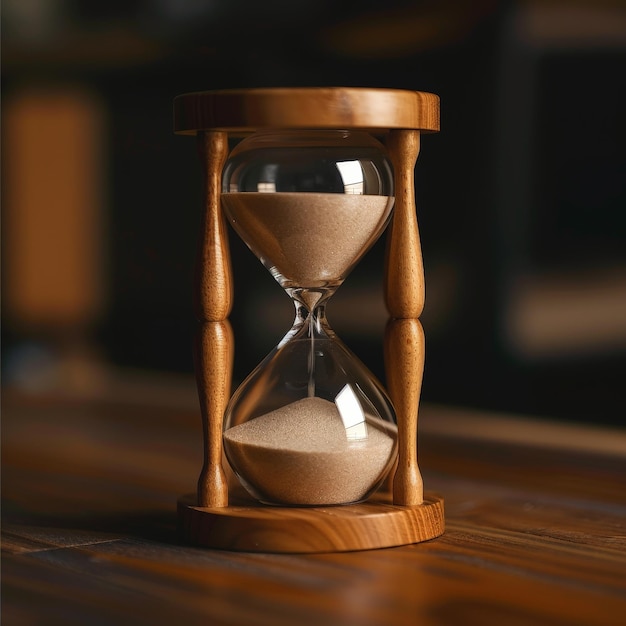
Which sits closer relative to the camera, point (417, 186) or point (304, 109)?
point (304, 109)

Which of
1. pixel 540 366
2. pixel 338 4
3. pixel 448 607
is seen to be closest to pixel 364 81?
pixel 338 4

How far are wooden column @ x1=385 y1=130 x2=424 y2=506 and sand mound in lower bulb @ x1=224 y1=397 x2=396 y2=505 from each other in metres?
0.03

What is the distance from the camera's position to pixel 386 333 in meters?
1.57

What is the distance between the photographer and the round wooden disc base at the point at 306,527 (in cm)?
147

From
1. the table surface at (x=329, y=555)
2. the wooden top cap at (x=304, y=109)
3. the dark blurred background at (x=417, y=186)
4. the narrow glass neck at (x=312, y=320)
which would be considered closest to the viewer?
the table surface at (x=329, y=555)

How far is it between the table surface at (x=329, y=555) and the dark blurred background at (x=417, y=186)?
0.45 metres

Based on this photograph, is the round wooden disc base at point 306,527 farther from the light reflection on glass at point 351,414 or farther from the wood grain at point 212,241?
the wood grain at point 212,241

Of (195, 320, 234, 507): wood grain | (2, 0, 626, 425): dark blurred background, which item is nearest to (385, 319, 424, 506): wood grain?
(195, 320, 234, 507): wood grain

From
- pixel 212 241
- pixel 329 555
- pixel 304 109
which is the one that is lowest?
pixel 329 555

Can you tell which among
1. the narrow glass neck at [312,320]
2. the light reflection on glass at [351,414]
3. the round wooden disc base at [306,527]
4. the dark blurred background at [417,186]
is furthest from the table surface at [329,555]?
the dark blurred background at [417,186]

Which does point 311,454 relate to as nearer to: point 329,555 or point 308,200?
point 329,555

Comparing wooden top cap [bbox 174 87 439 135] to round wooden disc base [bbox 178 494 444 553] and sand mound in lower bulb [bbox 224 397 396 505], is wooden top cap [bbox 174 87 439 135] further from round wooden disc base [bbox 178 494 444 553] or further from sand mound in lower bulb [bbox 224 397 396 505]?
round wooden disc base [bbox 178 494 444 553]

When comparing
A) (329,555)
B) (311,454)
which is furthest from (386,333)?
(329,555)

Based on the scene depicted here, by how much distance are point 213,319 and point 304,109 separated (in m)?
0.29
